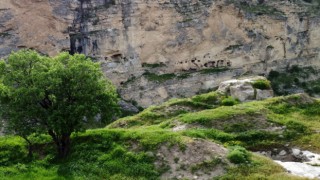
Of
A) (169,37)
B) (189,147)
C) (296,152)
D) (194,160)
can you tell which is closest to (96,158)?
(189,147)

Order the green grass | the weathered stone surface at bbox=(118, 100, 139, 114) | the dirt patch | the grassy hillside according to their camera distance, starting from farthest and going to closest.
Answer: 1. the weathered stone surface at bbox=(118, 100, 139, 114)
2. the green grass
3. the grassy hillside
4. the dirt patch

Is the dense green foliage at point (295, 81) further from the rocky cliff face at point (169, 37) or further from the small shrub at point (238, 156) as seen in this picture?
the small shrub at point (238, 156)

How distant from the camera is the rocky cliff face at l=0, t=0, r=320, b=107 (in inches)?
2667

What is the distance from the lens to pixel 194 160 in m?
17.4

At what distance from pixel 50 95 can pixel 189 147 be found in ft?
19.0

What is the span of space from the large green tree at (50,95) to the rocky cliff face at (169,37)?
154ft

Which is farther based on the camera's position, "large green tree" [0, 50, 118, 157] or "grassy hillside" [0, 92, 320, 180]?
"large green tree" [0, 50, 118, 157]

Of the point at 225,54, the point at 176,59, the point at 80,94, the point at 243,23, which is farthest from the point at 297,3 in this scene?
the point at 80,94

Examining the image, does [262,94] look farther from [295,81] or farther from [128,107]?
[295,81]

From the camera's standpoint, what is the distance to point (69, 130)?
19.1 m

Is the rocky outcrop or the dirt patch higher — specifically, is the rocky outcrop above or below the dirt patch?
below

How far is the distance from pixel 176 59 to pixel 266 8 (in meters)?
16.5

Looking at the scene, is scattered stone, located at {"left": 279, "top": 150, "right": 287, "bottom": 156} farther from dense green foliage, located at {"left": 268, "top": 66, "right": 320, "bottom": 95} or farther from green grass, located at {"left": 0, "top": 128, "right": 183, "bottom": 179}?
dense green foliage, located at {"left": 268, "top": 66, "right": 320, "bottom": 95}

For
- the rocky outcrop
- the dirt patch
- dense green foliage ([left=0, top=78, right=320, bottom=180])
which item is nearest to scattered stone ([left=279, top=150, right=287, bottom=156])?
dense green foliage ([left=0, top=78, right=320, bottom=180])
